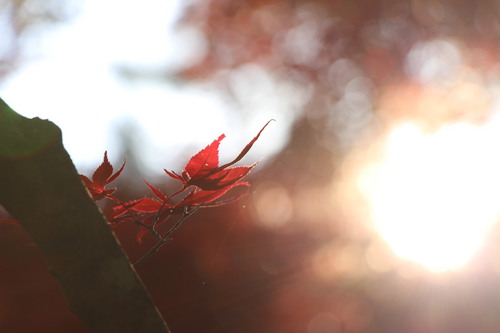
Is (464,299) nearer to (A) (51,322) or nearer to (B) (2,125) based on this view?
(A) (51,322)

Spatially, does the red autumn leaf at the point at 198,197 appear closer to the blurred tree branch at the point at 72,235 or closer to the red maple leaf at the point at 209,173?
the red maple leaf at the point at 209,173

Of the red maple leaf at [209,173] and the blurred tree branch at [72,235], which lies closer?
the blurred tree branch at [72,235]

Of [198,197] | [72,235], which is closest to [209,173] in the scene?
[198,197]

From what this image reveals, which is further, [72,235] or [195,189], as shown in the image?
[195,189]

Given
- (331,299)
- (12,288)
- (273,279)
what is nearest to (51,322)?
(12,288)

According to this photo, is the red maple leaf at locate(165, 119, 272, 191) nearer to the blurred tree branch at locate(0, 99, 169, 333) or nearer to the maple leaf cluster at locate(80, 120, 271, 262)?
the maple leaf cluster at locate(80, 120, 271, 262)

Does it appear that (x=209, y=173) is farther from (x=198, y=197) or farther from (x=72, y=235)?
(x=72, y=235)

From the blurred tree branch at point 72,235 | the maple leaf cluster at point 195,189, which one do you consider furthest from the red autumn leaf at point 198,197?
the blurred tree branch at point 72,235

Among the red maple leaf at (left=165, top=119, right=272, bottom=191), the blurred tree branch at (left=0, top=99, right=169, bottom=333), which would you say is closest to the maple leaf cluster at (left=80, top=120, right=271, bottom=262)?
the red maple leaf at (left=165, top=119, right=272, bottom=191)
